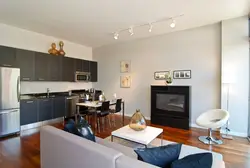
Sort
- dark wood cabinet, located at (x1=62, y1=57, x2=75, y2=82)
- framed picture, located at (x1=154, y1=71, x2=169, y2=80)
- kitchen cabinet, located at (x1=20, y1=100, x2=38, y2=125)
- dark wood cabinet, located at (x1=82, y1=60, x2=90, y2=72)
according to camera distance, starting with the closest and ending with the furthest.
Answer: kitchen cabinet, located at (x1=20, y1=100, x2=38, y2=125) < framed picture, located at (x1=154, y1=71, x2=169, y2=80) < dark wood cabinet, located at (x1=62, y1=57, x2=75, y2=82) < dark wood cabinet, located at (x1=82, y1=60, x2=90, y2=72)

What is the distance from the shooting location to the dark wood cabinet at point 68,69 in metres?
5.27

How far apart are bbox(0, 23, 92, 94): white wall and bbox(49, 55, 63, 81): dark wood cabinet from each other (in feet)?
1.11

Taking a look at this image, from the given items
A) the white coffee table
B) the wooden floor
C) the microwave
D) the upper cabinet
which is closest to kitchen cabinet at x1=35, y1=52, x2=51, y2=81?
the microwave

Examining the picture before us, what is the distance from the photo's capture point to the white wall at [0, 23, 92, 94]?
414 cm

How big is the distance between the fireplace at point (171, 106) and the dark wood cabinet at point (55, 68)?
3.13 metres

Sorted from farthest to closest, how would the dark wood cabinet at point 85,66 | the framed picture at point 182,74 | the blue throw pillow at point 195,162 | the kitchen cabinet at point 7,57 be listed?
the dark wood cabinet at point 85,66 < the framed picture at point 182,74 < the kitchen cabinet at point 7,57 < the blue throw pillow at point 195,162

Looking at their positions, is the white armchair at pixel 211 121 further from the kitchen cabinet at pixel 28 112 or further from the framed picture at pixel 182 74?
the kitchen cabinet at pixel 28 112

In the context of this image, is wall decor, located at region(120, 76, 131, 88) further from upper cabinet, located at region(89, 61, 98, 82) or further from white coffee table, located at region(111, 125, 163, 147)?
white coffee table, located at region(111, 125, 163, 147)

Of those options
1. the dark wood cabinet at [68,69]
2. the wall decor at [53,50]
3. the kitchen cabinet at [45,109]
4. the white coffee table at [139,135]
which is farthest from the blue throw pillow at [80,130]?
the wall decor at [53,50]

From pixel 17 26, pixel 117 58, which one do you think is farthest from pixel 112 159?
pixel 117 58

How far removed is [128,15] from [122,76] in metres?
2.74

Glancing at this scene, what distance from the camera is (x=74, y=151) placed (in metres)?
1.50

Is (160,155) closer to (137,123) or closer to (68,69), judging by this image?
(137,123)

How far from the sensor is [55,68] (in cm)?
498
